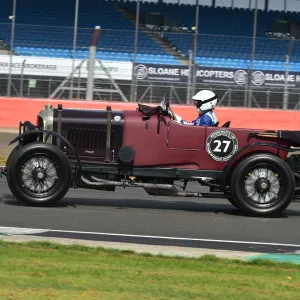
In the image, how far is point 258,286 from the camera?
6289 millimetres

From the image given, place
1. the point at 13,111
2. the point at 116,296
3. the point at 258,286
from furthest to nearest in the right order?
the point at 13,111
the point at 258,286
the point at 116,296

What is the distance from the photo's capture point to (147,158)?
35.5 ft

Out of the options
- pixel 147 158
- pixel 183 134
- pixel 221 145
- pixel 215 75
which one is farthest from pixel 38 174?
pixel 215 75

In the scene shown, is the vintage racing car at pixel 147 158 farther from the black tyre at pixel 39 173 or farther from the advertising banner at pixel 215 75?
the advertising banner at pixel 215 75

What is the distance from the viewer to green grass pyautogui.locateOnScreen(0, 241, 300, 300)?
19.2 ft

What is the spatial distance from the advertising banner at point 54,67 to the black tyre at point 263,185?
49.0ft

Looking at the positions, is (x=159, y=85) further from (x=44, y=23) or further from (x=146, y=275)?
(x=146, y=275)

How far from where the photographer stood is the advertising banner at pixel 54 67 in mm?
25172

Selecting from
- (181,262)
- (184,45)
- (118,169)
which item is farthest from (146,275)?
(184,45)

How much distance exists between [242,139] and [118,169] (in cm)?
171

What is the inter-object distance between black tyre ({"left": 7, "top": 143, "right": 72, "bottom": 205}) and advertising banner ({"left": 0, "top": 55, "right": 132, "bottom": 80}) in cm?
1460

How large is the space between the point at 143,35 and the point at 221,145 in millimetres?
22871

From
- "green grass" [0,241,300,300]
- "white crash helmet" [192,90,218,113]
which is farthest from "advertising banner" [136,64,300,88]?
"green grass" [0,241,300,300]

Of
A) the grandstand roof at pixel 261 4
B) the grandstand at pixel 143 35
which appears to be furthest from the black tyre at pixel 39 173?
the grandstand roof at pixel 261 4
